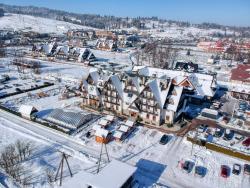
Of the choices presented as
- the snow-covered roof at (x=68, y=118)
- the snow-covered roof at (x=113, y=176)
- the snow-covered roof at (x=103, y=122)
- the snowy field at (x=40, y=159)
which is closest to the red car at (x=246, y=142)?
the snow-covered roof at (x=113, y=176)

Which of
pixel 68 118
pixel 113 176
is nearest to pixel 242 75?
pixel 68 118

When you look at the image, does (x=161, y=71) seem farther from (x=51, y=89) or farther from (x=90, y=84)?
(x=51, y=89)

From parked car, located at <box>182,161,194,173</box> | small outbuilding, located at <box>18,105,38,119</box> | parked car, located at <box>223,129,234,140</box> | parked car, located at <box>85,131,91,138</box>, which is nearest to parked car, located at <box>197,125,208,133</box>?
parked car, located at <box>223,129,234,140</box>

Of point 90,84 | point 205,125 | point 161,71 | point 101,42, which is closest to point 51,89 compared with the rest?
point 90,84

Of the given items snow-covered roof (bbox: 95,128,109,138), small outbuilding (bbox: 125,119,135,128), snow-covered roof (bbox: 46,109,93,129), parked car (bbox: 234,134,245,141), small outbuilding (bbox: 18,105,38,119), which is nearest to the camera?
snow-covered roof (bbox: 95,128,109,138)

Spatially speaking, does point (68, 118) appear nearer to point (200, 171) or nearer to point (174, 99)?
point (174, 99)

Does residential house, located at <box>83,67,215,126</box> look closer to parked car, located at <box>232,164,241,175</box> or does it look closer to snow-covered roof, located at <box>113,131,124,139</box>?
snow-covered roof, located at <box>113,131,124,139</box>
